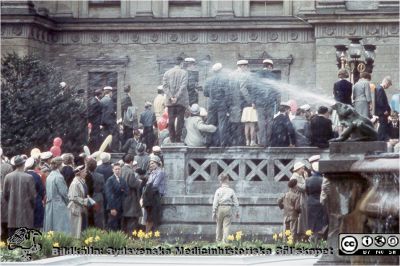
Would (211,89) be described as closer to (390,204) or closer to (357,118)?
(357,118)

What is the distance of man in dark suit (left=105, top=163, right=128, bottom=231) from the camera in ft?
94.1

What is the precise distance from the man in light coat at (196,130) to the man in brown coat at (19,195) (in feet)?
22.3

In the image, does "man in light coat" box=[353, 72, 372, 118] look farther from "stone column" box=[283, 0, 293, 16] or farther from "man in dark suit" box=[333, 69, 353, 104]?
"stone column" box=[283, 0, 293, 16]

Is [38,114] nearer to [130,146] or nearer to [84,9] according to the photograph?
[130,146]

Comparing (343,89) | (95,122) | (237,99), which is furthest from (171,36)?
(343,89)

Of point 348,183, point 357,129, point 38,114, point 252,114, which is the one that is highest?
point 38,114

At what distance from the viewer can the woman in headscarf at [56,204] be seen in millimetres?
25672

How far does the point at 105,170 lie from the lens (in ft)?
96.6

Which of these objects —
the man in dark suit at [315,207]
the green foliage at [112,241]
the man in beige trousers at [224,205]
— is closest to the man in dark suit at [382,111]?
the man in beige trousers at [224,205]

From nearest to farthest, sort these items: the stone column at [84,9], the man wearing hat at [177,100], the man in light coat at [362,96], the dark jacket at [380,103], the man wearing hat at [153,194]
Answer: the man wearing hat at [153,194]
the man wearing hat at [177,100]
the man in light coat at [362,96]
the dark jacket at [380,103]
the stone column at [84,9]

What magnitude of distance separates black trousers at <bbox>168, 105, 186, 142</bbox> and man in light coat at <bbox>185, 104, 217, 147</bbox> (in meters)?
0.19

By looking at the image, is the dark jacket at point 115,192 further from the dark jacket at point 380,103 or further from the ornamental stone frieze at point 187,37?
the ornamental stone frieze at point 187,37

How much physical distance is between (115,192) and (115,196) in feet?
0.26

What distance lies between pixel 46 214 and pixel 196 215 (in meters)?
6.39
